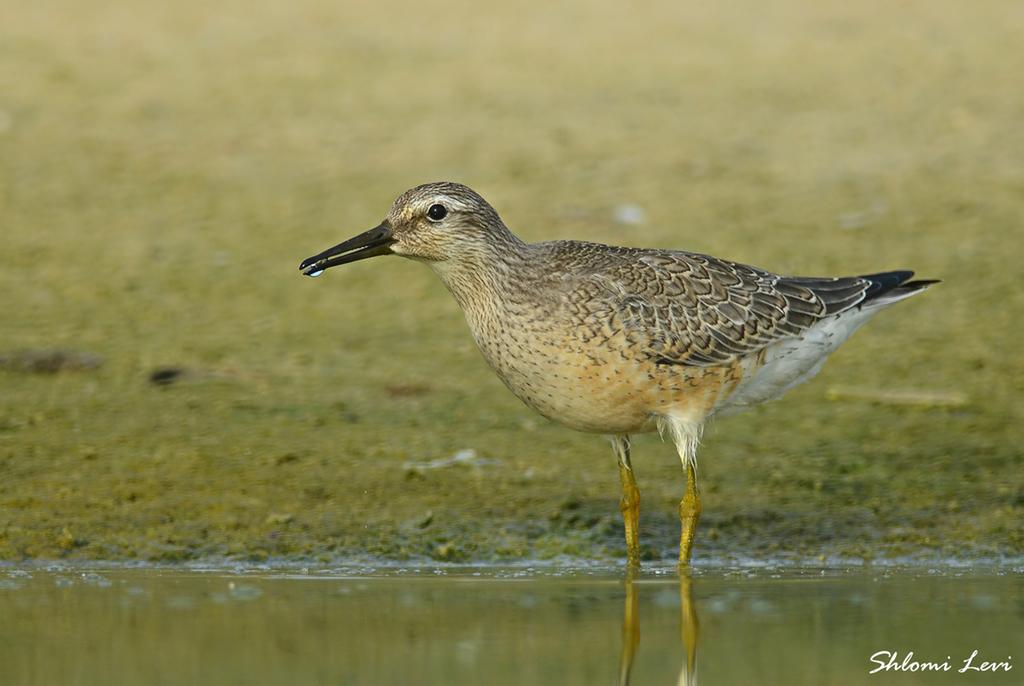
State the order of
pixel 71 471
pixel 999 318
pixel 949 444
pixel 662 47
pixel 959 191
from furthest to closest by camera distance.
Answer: pixel 662 47, pixel 959 191, pixel 999 318, pixel 949 444, pixel 71 471

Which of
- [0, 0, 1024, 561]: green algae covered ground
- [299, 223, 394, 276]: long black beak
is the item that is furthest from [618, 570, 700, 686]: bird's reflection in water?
[299, 223, 394, 276]: long black beak

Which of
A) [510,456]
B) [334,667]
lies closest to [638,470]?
[510,456]

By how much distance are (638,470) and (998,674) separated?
4.00m

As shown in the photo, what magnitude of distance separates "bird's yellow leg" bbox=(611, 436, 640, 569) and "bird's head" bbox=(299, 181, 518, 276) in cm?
122

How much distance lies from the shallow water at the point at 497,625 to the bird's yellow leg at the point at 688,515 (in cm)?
32

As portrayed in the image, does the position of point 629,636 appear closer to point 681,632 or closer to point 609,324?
point 681,632

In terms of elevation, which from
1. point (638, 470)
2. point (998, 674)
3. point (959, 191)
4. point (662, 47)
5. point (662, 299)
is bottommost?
point (998, 674)

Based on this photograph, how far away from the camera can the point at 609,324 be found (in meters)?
8.68

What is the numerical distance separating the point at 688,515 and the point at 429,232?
6.19 ft

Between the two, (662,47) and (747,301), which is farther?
(662,47)

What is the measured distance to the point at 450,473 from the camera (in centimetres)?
978

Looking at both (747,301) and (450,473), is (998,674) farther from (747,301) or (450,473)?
(450,473)

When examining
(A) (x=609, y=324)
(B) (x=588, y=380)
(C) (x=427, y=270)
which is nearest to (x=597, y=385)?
(B) (x=588, y=380)

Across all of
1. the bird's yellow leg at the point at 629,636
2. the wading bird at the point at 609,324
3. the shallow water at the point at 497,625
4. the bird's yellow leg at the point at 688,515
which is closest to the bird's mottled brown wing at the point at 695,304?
the wading bird at the point at 609,324
